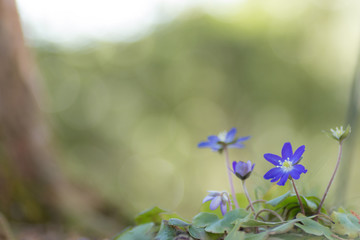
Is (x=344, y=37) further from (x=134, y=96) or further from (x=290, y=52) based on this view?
(x=134, y=96)

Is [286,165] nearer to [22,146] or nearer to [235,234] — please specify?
[235,234]

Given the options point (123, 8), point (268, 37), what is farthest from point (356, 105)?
point (268, 37)

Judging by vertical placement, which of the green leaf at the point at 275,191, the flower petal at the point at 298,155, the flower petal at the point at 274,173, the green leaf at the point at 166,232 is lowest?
the green leaf at the point at 166,232

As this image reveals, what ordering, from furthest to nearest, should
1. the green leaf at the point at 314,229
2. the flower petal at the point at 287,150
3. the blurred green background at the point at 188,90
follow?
the blurred green background at the point at 188,90, the flower petal at the point at 287,150, the green leaf at the point at 314,229

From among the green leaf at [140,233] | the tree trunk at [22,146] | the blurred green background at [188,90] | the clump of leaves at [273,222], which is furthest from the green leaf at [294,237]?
the blurred green background at [188,90]

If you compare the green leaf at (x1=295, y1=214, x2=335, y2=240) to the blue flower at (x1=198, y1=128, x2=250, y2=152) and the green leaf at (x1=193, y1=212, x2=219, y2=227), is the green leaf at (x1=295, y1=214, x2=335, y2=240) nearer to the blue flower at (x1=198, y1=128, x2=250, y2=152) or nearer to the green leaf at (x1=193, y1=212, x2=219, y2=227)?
the green leaf at (x1=193, y1=212, x2=219, y2=227)

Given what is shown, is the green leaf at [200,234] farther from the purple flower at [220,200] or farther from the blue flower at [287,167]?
the blue flower at [287,167]

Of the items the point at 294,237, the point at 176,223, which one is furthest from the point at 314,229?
the point at 176,223
